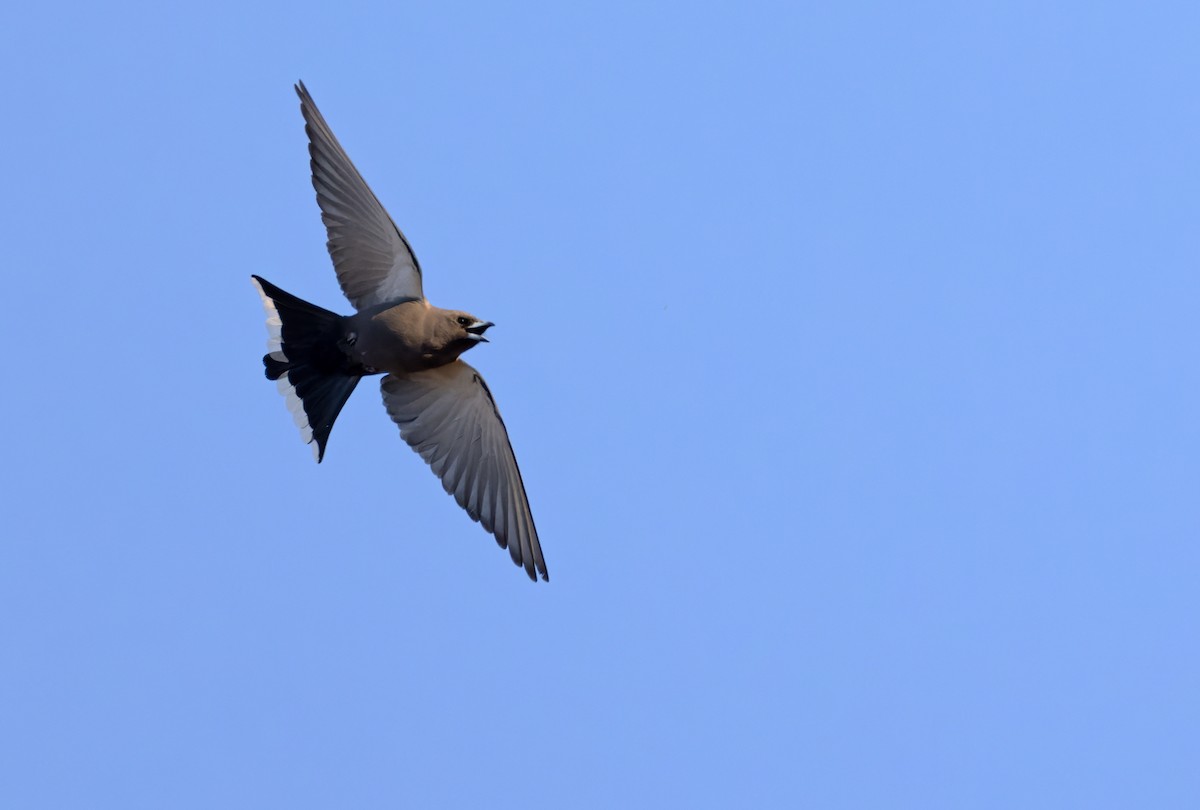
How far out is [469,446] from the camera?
43.3 feet

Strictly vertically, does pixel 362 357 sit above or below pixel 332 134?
below

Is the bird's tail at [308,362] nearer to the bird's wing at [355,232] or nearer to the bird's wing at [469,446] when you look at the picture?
the bird's wing at [355,232]

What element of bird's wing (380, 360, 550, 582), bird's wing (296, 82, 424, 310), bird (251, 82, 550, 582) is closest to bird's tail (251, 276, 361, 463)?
bird (251, 82, 550, 582)

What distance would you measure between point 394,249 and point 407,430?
5.07ft

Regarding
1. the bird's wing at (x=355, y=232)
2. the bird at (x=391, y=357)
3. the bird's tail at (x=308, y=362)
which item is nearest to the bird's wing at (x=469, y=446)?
the bird at (x=391, y=357)

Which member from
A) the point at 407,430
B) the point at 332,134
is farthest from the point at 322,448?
the point at 332,134

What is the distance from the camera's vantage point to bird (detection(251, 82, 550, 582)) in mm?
12195

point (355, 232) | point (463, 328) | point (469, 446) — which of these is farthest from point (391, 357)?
point (469, 446)

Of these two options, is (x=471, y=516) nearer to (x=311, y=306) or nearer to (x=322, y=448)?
(x=322, y=448)

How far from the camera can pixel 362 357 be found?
484 inches

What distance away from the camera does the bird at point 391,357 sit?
1220 centimetres

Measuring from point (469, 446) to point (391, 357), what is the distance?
4.21 feet

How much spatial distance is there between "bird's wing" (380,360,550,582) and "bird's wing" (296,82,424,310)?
817 millimetres

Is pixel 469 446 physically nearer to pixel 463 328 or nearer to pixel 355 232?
pixel 463 328
